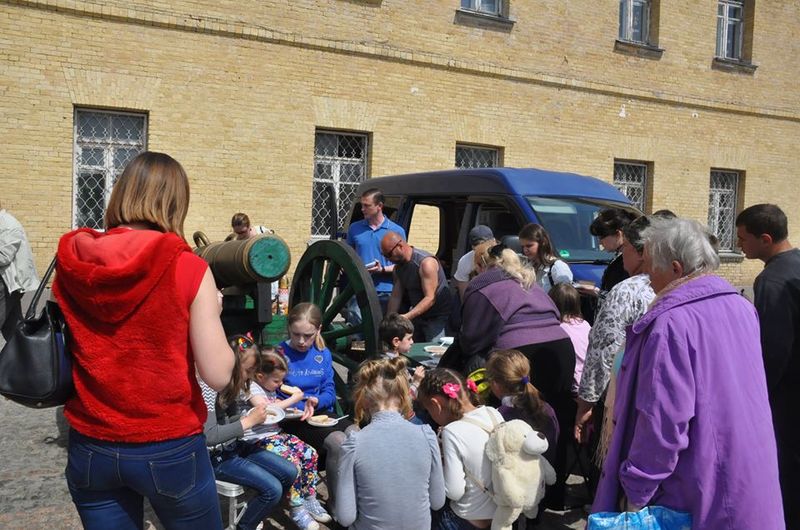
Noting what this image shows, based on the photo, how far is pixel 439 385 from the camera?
138 inches

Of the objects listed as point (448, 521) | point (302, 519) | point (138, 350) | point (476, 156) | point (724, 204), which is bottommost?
point (302, 519)

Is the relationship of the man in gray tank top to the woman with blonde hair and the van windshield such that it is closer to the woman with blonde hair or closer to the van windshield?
the woman with blonde hair

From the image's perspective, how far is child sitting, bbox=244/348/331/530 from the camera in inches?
156

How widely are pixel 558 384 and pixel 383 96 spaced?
30.6 ft

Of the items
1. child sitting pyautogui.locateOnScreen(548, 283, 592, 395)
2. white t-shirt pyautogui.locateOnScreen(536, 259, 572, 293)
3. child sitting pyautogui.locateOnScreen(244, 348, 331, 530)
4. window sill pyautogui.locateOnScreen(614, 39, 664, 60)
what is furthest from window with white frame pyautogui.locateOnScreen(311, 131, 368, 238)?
child sitting pyautogui.locateOnScreen(244, 348, 331, 530)

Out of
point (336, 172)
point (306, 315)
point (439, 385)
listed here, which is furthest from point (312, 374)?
point (336, 172)

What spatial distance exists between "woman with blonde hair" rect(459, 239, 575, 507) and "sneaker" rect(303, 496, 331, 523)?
41.2 inches

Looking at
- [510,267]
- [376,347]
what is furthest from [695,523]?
[376,347]

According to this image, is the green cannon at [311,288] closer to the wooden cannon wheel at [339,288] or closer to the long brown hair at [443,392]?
the wooden cannon wheel at [339,288]

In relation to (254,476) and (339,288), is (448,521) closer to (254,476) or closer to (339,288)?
(254,476)

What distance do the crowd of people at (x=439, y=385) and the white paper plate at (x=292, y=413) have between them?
0.05 feet

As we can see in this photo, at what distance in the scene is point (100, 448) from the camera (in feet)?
7.19

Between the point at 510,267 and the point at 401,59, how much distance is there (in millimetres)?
9355

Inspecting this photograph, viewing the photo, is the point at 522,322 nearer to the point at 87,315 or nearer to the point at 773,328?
the point at 773,328
